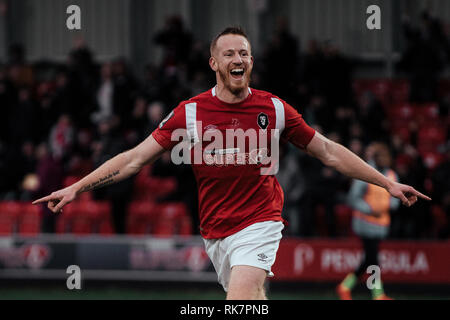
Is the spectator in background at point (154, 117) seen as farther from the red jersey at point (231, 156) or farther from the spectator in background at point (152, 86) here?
the red jersey at point (231, 156)

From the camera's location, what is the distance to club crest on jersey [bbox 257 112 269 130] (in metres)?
6.04

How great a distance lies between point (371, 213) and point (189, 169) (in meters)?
4.29

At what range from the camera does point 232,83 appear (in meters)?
5.92

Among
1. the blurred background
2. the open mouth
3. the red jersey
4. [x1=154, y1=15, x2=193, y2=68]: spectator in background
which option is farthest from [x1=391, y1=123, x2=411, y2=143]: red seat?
the open mouth

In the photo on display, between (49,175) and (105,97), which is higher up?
(105,97)

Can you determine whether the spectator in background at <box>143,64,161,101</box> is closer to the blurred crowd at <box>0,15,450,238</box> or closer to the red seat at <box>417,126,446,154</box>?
the blurred crowd at <box>0,15,450,238</box>

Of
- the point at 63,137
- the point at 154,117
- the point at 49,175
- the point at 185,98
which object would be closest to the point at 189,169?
the point at 154,117

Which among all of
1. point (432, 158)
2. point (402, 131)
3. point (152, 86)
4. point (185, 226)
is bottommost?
point (185, 226)

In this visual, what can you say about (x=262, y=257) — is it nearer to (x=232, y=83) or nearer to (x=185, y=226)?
(x=232, y=83)

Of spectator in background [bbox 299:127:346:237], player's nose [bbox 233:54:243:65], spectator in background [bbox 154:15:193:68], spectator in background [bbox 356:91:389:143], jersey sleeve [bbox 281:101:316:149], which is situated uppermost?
spectator in background [bbox 154:15:193:68]

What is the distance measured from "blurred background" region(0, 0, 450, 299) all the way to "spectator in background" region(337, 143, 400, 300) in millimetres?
179

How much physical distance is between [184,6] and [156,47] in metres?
1.29
